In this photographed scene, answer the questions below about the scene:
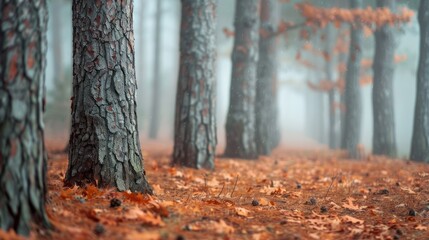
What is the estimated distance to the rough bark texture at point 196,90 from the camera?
24.1 ft

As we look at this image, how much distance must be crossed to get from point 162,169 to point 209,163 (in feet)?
2.98

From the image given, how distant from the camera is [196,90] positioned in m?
7.38

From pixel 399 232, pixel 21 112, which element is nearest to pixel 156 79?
pixel 399 232

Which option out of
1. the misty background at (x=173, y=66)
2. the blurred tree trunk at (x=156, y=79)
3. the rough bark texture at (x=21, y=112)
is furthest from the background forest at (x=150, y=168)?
the blurred tree trunk at (x=156, y=79)

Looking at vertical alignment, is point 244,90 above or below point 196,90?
above

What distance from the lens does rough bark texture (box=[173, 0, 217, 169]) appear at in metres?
7.34

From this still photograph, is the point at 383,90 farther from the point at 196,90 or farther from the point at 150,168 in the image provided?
the point at 150,168

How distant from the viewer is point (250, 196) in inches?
206

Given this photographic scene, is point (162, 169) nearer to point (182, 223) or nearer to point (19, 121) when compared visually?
point (182, 223)

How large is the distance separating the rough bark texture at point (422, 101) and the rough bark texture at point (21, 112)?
9.31 meters

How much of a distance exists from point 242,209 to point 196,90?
11.7 feet

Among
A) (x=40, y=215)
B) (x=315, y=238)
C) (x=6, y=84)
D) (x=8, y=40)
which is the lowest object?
(x=315, y=238)

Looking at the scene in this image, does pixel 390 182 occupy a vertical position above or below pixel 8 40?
below

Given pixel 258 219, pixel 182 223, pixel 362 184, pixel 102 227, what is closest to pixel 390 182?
pixel 362 184
